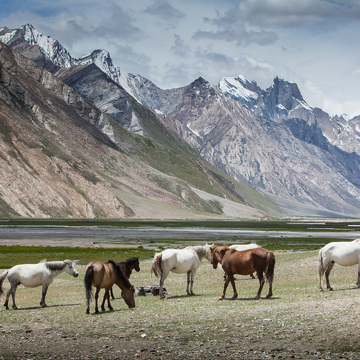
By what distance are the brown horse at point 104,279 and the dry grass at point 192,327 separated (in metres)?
0.65

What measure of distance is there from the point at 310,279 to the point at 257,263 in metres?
11.1

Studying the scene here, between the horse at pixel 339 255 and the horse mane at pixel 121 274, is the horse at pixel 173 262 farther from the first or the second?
the horse at pixel 339 255

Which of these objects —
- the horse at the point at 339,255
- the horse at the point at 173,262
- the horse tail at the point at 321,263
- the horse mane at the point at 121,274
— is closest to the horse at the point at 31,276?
the horse mane at the point at 121,274

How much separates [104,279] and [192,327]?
19.3 ft

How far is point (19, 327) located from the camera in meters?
20.2

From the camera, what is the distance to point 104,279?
2359 centimetres

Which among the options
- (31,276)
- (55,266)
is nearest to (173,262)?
(55,266)

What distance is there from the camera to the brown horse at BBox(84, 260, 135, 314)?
2298 cm

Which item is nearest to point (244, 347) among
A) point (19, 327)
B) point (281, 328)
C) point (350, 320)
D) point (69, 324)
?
point (281, 328)

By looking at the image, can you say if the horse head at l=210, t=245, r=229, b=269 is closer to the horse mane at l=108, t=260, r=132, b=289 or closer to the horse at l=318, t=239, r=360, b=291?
the horse at l=318, t=239, r=360, b=291

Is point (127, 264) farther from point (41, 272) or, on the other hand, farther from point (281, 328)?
point (281, 328)

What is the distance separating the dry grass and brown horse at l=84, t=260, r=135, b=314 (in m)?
0.65

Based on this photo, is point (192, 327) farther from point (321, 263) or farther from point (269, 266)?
point (321, 263)

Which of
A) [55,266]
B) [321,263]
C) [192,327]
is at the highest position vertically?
[55,266]
